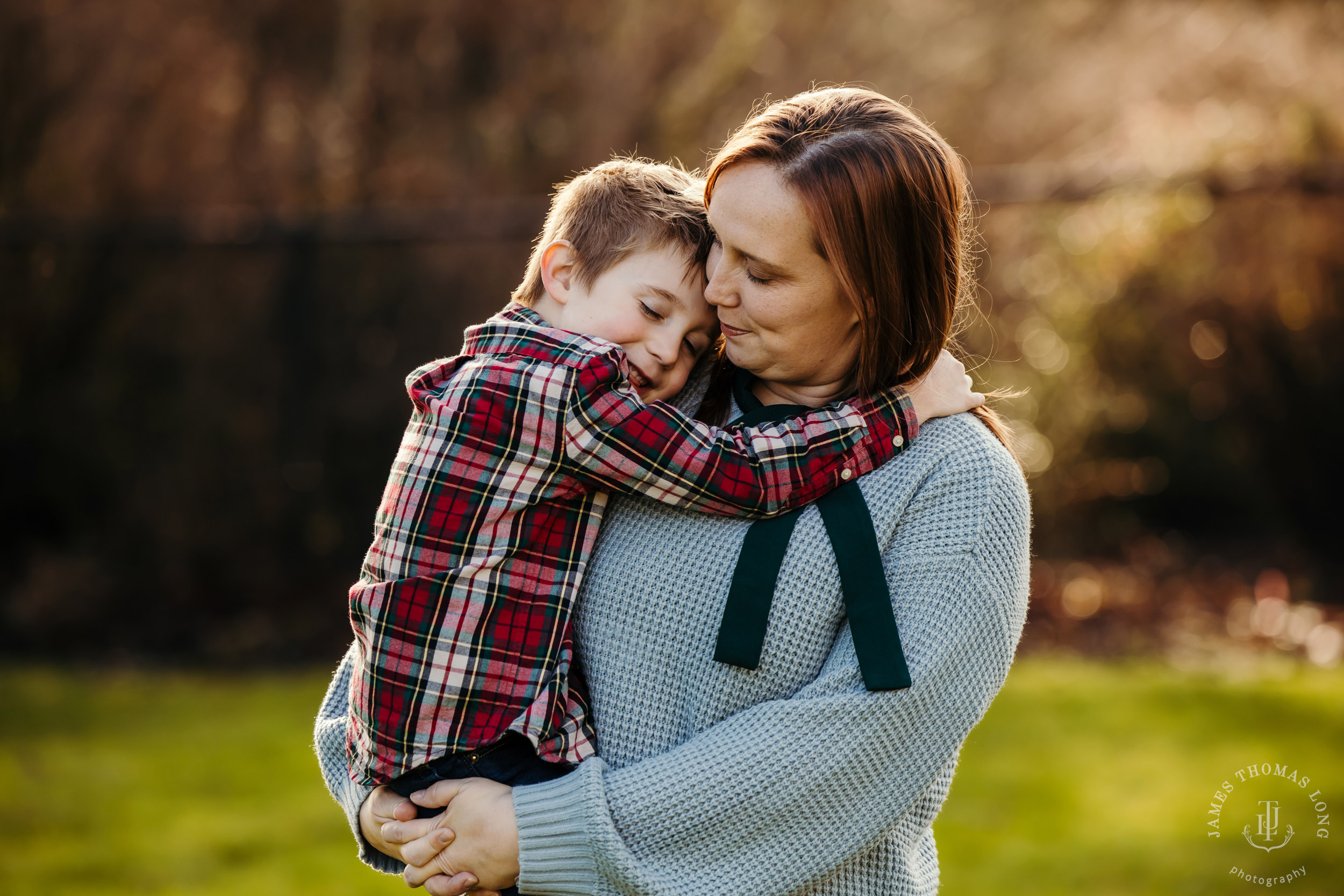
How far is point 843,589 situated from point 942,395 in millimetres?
376

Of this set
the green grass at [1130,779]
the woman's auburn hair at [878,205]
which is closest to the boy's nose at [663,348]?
the woman's auburn hair at [878,205]

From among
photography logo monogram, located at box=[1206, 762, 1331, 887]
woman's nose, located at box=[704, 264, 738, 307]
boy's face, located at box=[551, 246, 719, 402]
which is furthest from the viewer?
photography logo monogram, located at box=[1206, 762, 1331, 887]

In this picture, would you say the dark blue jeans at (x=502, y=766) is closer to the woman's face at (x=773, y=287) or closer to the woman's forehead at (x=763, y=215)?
the woman's face at (x=773, y=287)

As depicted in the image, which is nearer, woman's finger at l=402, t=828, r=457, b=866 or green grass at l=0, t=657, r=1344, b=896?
woman's finger at l=402, t=828, r=457, b=866

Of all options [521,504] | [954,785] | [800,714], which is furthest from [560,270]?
[954,785]

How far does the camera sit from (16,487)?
21.0ft

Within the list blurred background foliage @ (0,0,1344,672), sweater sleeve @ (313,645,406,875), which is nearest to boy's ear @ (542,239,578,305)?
sweater sleeve @ (313,645,406,875)

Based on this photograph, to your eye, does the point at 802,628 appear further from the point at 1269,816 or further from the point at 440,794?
the point at 1269,816

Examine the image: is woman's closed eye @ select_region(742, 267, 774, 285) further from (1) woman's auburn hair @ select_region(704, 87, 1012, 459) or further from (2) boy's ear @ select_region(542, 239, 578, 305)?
(2) boy's ear @ select_region(542, 239, 578, 305)

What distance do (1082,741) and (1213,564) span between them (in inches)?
98.5

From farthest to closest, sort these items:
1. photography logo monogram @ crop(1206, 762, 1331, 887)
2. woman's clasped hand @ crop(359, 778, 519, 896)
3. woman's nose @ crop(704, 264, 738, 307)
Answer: photography logo monogram @ crop(1206, 762, 1331, 887) < woman's nose @ crop(704, 264, 738, 307) < woman's clasped hand @ crop(359, 778, 519, 896)

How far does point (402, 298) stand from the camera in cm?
620

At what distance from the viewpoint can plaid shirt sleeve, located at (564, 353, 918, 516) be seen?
5.62ft

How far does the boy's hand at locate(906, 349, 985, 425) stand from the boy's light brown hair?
0.42 meters
